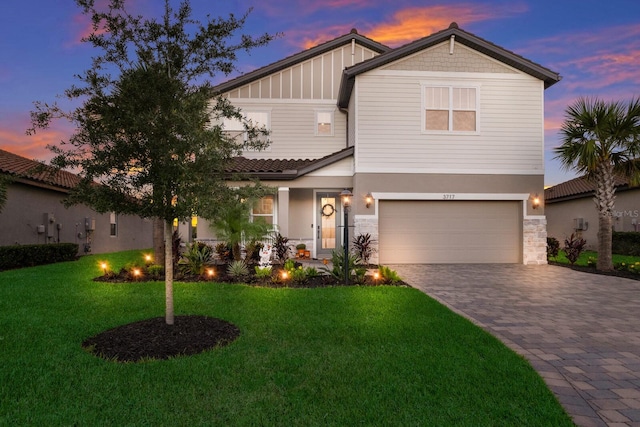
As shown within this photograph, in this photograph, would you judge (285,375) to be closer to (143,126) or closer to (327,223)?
(143,126)

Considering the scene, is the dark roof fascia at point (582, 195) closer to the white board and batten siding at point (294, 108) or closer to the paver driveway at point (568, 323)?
the paver driveway at point (568, 323)

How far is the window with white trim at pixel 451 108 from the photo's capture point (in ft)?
41.9

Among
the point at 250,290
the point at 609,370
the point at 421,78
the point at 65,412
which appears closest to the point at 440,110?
the point at 421,78

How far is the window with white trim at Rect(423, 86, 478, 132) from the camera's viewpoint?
12.8 meters

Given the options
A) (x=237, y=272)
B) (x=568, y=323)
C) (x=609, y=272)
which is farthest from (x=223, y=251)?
(x=609, y=272)

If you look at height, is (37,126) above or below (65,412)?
above

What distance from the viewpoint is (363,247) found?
479 inches

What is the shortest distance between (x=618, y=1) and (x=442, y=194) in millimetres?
9399

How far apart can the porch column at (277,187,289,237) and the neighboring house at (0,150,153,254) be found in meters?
6.30

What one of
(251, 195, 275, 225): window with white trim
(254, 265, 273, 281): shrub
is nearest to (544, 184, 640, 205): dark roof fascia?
(251, 195, 275, 225): window with white trim

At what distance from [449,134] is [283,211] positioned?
6.32 m

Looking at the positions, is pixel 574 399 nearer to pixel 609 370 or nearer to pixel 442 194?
pixel 609 370

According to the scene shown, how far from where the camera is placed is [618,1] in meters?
13.3

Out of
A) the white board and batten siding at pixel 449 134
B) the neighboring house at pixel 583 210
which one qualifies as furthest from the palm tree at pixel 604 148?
the neighboring house at pixel 583 210
